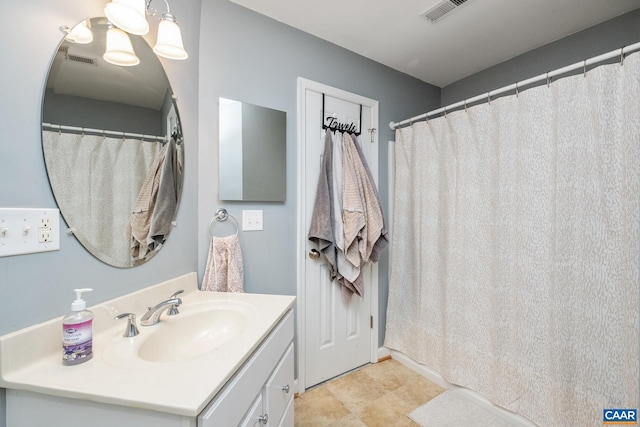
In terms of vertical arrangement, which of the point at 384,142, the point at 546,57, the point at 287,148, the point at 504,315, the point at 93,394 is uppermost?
the point at 546,57

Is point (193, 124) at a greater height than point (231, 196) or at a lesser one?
greater

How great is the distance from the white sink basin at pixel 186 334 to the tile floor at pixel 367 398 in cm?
87

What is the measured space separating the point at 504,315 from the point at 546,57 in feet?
5.94

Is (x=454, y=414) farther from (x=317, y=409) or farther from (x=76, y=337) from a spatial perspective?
(x=76, y=337)

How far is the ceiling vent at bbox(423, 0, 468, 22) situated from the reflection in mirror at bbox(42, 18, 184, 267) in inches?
59.9

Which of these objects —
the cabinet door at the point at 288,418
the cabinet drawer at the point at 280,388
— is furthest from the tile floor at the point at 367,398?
the cabinet drawer at the point at 280,388

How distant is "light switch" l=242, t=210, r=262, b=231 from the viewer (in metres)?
1.47

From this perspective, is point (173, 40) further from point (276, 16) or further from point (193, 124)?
point (276, 16)

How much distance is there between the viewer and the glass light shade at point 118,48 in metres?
0.88

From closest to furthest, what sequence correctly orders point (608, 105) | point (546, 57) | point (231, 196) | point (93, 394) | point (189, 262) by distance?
point (93, 394)
point (608, 105)
point (189, 262)
point (231, 196)
point (546, 57)

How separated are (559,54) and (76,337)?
2.91m

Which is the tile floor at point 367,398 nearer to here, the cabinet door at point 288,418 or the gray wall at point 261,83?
the cabinet door at point 288,418

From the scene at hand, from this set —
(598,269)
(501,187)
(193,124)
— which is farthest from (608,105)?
(193,124)

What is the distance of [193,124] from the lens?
131 centimetres
